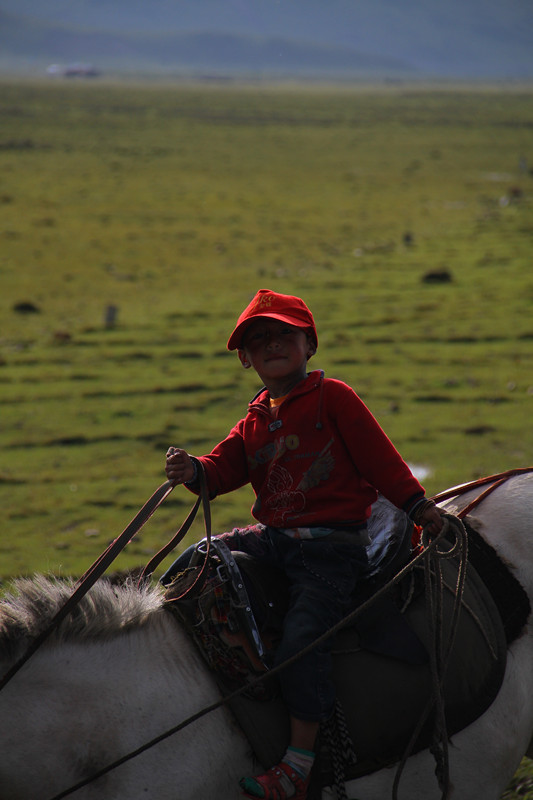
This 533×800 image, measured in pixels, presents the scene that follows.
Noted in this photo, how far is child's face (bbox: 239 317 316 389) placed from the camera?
3.12 meters

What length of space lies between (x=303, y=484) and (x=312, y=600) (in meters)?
0.40

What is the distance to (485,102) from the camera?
9950cm

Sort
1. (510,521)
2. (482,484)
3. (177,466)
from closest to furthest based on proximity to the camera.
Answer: (177,466), (510,521), (482,484)

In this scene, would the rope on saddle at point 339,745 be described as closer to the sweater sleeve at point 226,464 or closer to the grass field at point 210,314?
the sweater sleeve at point 226,464

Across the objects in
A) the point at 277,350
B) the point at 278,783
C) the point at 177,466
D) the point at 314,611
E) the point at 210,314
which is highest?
the point at 277,350

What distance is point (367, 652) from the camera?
2.94m

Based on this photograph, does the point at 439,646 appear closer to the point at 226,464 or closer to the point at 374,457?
the point at 374,457

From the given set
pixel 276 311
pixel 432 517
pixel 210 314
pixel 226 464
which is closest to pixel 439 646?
Result: pixel 432 517

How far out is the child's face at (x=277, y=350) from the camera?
3.12 m

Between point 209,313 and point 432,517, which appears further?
point 209,313

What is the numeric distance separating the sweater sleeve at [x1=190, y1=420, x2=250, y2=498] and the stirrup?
100 centimetres

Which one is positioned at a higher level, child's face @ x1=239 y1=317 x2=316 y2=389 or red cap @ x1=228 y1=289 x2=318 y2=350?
red cap @ x1=228 y1=289 x2=318 y2=350

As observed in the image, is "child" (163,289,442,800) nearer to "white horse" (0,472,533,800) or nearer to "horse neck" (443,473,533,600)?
"white horse" (0,472,533,800)

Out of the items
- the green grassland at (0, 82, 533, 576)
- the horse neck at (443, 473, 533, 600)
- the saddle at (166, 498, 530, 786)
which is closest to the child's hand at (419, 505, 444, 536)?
the saddle at (166, 498, 530, 786)
